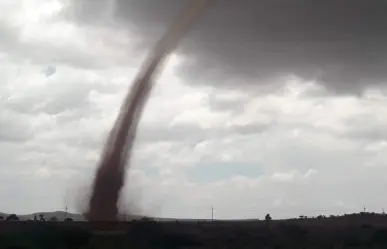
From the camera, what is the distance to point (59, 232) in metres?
82.0

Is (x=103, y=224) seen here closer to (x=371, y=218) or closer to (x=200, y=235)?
(x=200, y=235)

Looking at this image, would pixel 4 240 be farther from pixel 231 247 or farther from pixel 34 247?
pixel 231 247

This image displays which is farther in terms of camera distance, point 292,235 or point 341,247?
point 292,235

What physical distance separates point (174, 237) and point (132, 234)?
16.7 feet

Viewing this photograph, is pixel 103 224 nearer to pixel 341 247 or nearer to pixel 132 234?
pixel 132 234

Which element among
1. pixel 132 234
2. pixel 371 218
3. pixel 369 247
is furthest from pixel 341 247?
pixel 371 218

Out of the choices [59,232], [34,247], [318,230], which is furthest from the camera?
[318,230]

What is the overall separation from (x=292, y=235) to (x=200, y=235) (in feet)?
43.8

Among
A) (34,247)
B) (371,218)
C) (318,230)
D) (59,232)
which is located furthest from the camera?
(371,218)

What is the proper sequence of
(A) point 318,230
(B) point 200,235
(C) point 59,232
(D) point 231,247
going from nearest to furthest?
1. (D) point 231,247
2. (C) point 59,232
3. (B) point 200,235
4. (A) point 318,230

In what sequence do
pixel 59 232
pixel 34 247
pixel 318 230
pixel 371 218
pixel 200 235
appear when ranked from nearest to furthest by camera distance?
pixel 34 247 → pixel 59 232 → pixel 200 235 → pixel 318 230 → pixel 371 218

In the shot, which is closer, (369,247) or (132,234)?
(369,247)

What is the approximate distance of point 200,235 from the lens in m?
90.6

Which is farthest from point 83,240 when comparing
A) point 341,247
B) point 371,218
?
point 371,218
